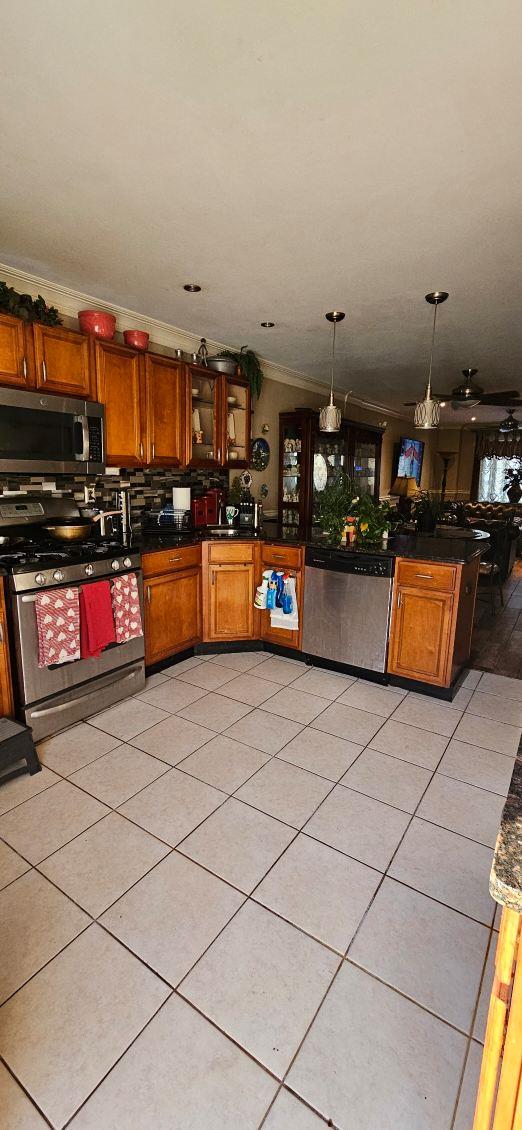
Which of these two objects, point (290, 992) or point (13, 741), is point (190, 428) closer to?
point (13, 741)

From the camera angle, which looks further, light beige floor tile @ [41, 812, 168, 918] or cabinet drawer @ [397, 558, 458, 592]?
cabinet drawer @ [397, 558, 458, 592]

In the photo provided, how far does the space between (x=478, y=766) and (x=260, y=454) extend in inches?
137

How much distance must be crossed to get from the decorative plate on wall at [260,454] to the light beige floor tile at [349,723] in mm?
2756

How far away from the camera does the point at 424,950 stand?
58.7 inches

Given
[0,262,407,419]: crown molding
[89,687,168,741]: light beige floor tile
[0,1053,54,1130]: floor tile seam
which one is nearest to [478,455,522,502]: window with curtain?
[0,262,407,419]: crown molding

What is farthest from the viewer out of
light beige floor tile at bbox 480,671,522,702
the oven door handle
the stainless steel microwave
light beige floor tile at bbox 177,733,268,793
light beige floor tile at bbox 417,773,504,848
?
light beige floor tile at bbox 480,671,522,702

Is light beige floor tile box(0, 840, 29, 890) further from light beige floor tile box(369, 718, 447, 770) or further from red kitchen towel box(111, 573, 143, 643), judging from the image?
light beige floor tile box(369, 718, 447, 770)

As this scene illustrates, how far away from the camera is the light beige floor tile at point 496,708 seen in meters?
2.88

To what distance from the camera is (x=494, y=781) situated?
2291mm

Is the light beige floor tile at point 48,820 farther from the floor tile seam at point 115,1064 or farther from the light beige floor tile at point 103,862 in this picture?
the floor tile seam at point 115,1064

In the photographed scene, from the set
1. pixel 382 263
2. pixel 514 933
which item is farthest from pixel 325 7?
pixel 514 933

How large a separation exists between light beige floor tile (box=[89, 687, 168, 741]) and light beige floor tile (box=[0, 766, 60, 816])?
407 millimetres

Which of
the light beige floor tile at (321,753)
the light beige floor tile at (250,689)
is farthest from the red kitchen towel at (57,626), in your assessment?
the light beige floor tile at (321,753)

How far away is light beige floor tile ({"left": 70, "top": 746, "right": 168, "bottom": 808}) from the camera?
2.16m
